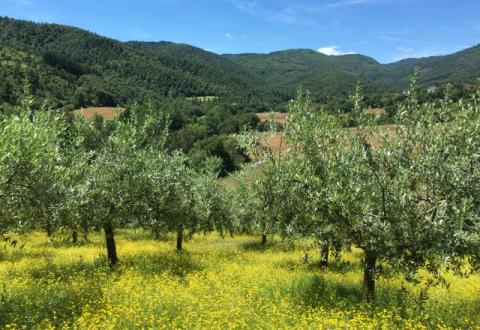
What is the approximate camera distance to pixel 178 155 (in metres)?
24.8

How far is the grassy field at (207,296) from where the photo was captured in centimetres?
1302

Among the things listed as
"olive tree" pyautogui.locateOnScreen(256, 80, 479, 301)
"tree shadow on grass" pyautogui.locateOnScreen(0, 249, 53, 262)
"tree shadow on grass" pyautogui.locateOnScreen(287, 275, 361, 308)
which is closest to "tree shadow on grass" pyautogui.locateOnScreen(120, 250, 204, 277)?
"tree shadow on grass" pyautogui.locateOnScreen(0, 249, 53, 262)

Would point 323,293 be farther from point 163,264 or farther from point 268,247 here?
point 268,247

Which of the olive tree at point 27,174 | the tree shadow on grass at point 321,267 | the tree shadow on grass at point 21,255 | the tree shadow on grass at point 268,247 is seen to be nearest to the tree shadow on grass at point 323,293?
the tree shadow on grass at point 321,267

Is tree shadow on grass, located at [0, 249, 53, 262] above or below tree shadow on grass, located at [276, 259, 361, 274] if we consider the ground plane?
above

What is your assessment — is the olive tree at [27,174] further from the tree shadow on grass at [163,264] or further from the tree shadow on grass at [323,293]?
the tree shadow on grass at [323,293]

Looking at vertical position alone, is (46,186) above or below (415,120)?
below

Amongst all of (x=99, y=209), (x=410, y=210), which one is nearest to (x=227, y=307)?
(x=410, y=210)

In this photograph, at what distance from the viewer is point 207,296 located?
50.3ft

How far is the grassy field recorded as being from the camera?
42.7 feet

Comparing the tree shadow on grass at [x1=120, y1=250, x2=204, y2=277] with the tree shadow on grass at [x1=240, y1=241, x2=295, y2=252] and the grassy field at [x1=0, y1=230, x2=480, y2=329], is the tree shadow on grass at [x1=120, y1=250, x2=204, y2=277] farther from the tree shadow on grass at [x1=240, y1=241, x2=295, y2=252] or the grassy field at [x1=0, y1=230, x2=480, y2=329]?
the tree shadow on grass at [x1=240, y1=241, x2=295, y2=252]

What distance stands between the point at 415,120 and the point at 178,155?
15.2m

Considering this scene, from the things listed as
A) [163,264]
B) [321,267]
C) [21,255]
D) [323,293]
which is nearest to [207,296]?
[323,293]

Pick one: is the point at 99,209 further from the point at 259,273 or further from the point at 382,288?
the point at 382,288
